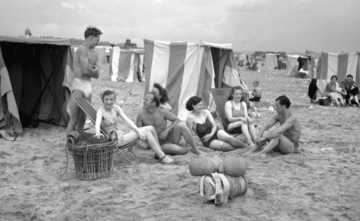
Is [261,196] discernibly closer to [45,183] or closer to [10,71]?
[45,183]

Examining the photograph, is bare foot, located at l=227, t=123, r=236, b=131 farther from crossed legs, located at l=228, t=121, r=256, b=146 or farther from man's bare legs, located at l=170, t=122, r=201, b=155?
man's bare legs, located at l=170, t=122, r=201, b=155

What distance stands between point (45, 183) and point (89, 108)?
45.1 inches

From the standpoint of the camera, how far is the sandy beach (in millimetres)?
3014

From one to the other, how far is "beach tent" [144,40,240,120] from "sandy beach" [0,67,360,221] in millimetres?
2477

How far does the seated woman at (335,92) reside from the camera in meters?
10.2

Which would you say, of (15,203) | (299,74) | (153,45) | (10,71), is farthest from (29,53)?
(299,74)

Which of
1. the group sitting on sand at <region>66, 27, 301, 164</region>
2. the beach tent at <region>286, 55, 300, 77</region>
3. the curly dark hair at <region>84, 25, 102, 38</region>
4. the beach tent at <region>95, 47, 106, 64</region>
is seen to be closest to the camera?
the group sitting on sand at <region>66, 27, 301, 164</region>

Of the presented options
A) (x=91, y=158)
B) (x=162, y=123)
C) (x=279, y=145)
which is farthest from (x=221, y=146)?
(x=91, y=158)

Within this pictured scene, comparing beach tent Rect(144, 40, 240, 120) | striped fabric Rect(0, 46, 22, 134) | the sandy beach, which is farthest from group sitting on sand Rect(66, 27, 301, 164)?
beach tent Rect(144, 40, 240, 120)

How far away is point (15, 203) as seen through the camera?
126 inches

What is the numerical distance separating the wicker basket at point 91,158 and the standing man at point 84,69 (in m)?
1.22

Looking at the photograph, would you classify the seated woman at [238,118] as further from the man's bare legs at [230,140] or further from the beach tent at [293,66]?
Result: the beach tent at [293,66]

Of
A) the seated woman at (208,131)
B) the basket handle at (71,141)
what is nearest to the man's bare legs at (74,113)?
the basket handle at (71,141)

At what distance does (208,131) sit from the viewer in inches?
205
